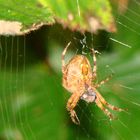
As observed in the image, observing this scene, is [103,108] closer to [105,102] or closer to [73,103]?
[105,102]

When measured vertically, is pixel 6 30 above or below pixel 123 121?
above

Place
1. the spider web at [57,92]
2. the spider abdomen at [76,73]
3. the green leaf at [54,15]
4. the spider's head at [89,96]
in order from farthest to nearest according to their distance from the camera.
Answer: the spider web at [57,92] → the spider's head at [89,96] → the spider abdomen at [76,73] → the green leaf at [54,15]

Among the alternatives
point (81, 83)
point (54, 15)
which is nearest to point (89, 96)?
point (81, 83)

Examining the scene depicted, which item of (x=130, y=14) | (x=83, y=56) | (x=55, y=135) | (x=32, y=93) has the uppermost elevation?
(x=130, y=14)

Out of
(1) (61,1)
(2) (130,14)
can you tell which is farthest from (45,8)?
(2) (130,14)

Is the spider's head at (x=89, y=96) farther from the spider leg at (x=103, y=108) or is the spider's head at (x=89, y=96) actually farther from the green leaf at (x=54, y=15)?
the green leaf at (x=54, y=15)

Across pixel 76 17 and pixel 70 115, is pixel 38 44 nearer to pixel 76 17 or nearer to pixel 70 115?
pixel 70 115

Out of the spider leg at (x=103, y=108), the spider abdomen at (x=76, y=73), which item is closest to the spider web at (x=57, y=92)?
the spider leg at (x=103, y=108)

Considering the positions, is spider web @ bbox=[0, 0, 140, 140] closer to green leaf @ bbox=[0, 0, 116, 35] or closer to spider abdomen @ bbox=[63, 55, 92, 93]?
spider abdomen @ bbox=[63, 55, 92, 93]
